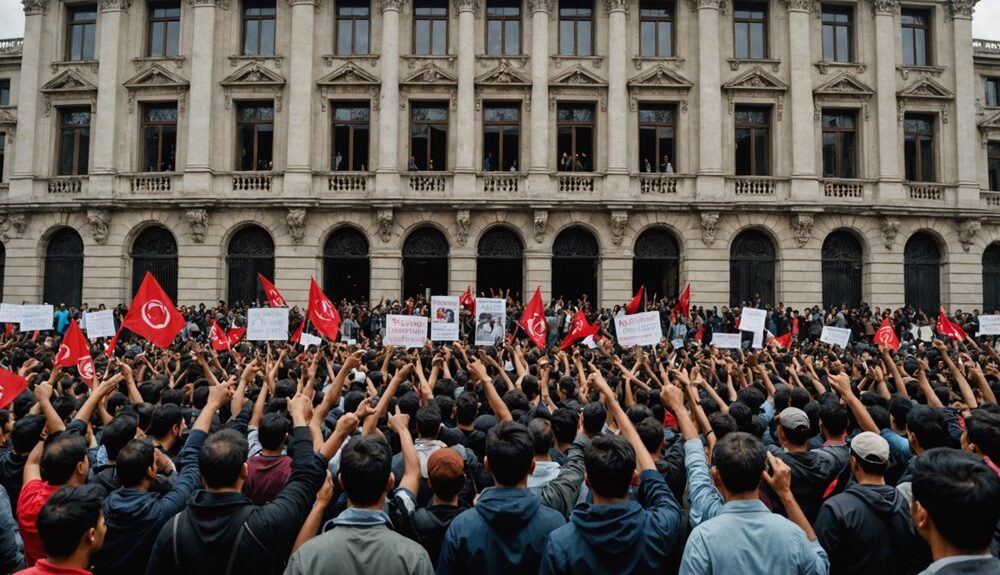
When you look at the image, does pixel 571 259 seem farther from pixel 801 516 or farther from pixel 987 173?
pixel 801 516

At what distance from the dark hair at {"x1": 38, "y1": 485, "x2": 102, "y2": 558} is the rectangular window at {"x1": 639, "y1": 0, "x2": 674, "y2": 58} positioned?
30528 millimetres

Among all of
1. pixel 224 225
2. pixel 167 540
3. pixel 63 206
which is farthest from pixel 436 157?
pixel 167 540

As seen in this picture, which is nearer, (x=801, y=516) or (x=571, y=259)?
(x=801, y=516)

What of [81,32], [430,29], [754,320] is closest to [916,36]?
[430,29]

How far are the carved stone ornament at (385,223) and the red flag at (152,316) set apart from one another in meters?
16.3

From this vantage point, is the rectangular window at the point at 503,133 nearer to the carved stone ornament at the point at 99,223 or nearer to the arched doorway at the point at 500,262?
the arched doorway at the point at 500,262

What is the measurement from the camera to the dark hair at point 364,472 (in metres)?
3.52

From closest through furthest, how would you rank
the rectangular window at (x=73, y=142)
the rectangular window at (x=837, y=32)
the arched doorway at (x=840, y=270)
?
the arched doorway at (x=840, y=270) → the rectangular window at (x=837, y=32) → the rectangular window at (x=73, y=142)

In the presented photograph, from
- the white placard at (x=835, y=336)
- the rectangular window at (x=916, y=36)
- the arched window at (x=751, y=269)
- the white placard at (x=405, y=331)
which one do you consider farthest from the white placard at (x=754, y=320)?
A: the rectangular window at (x=916, y=36)

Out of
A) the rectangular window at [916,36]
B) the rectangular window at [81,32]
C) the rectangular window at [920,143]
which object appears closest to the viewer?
the rectangular window at [920,143]

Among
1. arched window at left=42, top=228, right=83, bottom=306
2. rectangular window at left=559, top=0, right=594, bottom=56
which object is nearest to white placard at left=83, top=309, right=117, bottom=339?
arched window at left=42, top=228, right=83, bottom=306

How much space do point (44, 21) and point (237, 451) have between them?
117 ft

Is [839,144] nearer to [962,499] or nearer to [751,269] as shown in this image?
[751,269]

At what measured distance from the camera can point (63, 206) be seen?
2978cm
